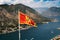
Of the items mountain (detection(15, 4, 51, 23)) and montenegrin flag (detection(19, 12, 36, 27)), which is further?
mountain (detection(15, 4, 51, 23))

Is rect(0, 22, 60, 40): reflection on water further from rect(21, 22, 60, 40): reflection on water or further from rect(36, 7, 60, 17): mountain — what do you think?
rect(36, 7, 60, 17): mountain

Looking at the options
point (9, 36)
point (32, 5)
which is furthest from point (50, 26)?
point (9, 36)

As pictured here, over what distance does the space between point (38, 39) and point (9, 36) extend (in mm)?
486

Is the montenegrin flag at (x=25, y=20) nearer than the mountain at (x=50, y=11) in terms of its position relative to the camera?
Yes

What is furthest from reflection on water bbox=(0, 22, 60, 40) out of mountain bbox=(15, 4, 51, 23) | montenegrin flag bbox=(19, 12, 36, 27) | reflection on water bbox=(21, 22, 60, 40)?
montenegrin flag bbox=(19, 12, 36, 27)

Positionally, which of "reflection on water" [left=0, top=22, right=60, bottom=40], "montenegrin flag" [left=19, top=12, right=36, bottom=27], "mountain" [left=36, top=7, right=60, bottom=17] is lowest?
"reflection on water" [left=0, top=22, right=60, bottom=40]

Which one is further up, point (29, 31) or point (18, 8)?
point (18, 8)

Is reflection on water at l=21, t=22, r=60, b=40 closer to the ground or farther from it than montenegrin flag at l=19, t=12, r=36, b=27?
closer to the ground

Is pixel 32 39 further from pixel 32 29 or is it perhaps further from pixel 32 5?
pixel 32 5

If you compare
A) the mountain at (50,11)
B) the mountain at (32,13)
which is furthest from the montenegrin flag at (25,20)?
the mountain at (50,11)

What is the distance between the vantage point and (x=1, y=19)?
3434 millimetres

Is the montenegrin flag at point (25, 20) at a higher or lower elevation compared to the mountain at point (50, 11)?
lower

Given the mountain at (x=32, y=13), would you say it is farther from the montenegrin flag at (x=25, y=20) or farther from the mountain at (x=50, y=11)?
the montenegrin flag at (x=25, y=20)

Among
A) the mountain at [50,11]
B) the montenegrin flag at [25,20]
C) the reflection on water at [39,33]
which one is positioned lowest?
the reflection on water at [39,33]
